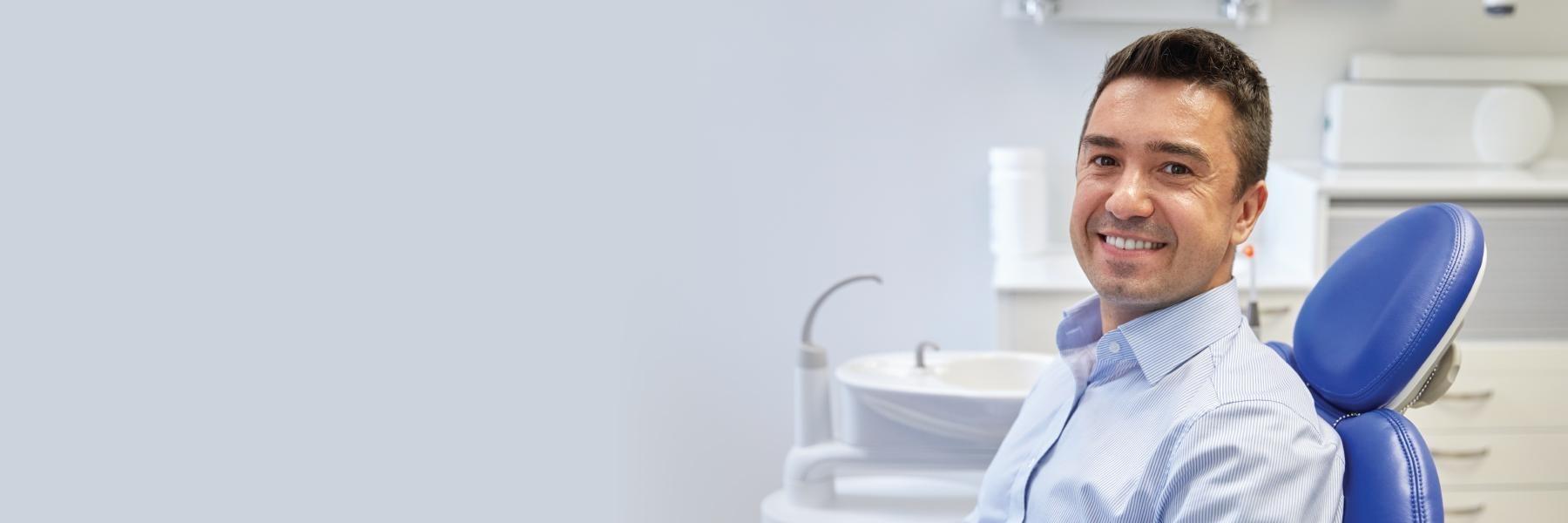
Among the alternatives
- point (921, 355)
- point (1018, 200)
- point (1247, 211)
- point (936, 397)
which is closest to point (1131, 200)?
point (1247, 211)

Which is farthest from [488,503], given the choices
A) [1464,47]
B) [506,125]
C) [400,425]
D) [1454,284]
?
[1464,47]

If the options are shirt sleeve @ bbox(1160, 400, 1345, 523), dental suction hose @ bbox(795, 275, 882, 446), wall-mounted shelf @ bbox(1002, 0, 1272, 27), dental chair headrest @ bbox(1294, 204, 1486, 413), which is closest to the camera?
shirt sleeve @ bbox(1160, 400, 1345, 523)

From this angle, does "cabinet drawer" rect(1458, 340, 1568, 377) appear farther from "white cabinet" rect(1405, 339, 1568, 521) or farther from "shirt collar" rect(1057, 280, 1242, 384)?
"shirt collar" rect(1057, 280, 1242, 384)

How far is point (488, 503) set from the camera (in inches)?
86.9

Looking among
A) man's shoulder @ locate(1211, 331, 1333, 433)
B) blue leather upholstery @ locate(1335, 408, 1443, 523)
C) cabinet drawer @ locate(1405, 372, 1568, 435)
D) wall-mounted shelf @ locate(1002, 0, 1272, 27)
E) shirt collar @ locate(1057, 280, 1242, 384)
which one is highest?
wall-mounted shelf @ locate(1002, 0, 1272, 27)

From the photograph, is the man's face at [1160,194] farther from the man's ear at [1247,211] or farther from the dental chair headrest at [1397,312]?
the dental chair headrest at [1397,312]

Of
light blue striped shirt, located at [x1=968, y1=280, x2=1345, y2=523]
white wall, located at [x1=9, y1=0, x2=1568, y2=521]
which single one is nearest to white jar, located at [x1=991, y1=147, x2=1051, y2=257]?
white wall, located at [x1=9, y1=0, x2=1568, y2=521]

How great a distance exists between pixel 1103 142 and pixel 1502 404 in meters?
1.50

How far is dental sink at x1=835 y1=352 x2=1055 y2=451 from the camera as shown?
6.63 ft

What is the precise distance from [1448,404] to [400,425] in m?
1.78

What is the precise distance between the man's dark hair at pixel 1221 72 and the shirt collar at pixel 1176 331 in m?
0.10

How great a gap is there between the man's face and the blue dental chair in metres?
0.13

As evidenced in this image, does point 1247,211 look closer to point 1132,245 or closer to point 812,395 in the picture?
point 1132,245

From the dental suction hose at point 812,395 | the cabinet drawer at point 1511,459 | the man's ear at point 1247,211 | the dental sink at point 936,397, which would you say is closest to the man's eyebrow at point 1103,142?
the man's ear at point 1247,211
